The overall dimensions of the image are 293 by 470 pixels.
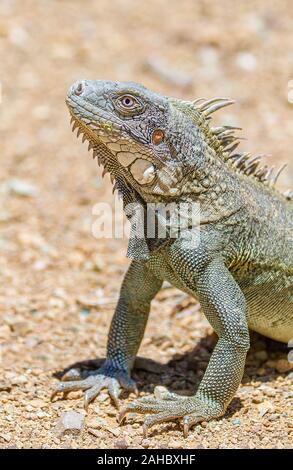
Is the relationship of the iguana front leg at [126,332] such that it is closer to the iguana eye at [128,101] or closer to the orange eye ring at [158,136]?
the orange eye ring at [158,136]

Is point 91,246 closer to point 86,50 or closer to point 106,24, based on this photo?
point 86,50

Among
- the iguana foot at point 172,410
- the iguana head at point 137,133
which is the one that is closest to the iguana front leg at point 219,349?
the iguana foot at point 172,410

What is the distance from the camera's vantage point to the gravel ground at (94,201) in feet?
26.0

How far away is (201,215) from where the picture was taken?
781 centimetres

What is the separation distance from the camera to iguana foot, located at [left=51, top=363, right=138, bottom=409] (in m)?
8.39

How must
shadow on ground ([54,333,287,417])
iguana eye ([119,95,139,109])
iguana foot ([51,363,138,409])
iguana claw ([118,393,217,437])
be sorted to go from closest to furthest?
iguana claw ([118,393,217,437]) < iguana eye ([119,95,139,109]) < iguana foot ([51,363,138,409]) < shadow on ground ([54,333,287,417])

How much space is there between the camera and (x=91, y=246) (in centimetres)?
1233

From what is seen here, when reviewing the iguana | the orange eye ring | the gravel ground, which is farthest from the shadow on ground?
the orange eye ring

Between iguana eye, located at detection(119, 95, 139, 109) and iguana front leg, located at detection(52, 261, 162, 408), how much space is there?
172 centimetres

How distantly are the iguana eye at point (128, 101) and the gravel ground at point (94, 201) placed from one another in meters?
3.01

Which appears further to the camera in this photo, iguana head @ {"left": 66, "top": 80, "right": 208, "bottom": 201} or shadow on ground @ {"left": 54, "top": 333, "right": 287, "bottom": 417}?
shadow on ground @ {"left": 54, "top": 333, "right": 287, "bottom": 417}

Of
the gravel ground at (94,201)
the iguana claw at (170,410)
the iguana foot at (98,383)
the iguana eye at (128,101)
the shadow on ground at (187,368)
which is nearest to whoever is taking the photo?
the iguana claw at (170,410)

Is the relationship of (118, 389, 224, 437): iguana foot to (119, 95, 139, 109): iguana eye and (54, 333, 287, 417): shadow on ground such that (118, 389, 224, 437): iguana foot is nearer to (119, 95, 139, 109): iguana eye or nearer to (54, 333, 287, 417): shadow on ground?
(54, 333, 287, 417): shadow on ground

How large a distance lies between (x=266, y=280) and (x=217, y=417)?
147 cm
